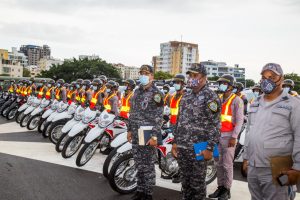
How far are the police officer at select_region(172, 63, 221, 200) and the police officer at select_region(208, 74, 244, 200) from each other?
4.01 ft

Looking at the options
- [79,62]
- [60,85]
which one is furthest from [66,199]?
[79,62]

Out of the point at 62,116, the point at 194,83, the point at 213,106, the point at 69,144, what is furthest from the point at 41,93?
the point at 213,106

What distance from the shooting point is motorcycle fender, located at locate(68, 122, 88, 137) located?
6.76 m

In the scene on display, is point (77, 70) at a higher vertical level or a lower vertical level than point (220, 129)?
higher

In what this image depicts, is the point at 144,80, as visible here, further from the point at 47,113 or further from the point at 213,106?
the point at 47,113

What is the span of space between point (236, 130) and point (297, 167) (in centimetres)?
215

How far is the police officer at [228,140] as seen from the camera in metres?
4.84

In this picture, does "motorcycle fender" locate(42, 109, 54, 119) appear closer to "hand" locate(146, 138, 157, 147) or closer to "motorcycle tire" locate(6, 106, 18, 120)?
"motorcycle tire" locate(6, 106, 18, 120)

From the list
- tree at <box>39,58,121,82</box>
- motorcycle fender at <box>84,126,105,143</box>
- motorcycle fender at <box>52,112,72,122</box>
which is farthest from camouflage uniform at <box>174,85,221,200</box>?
tree at <box>39,58,121,82</box>

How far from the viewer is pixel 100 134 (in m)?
6.29

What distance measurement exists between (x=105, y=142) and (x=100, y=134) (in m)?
0.41

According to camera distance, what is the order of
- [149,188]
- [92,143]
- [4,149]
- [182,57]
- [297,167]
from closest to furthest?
[297,167] → [149,188] → [92,143] → [4,149] → [182,57]

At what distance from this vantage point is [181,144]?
380 cm

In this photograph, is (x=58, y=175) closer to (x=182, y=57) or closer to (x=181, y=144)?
(x=181, y=144)
